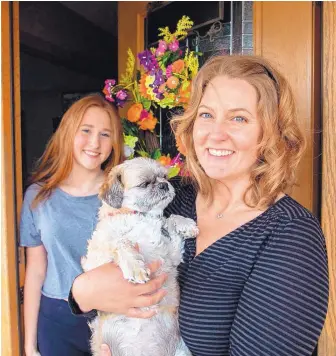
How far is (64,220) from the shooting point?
2527mm

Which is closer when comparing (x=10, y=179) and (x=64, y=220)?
(x=10, y=179)

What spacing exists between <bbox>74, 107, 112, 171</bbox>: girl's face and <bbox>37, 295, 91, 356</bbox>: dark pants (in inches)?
35.8

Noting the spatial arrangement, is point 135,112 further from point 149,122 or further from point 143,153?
point 143,153

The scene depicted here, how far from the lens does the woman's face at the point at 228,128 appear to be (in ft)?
4.86

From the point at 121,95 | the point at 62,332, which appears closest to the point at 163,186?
the point at 121,95

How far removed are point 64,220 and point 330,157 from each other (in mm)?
1620

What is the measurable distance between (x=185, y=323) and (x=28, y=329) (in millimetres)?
1481

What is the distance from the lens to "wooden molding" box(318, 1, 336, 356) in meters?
2.04

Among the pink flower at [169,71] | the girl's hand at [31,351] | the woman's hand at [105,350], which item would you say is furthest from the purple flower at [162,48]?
the girl's hand at [31,351]

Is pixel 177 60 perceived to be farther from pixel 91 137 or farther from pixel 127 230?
pixel 127 230

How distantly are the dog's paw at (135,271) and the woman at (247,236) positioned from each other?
6cm

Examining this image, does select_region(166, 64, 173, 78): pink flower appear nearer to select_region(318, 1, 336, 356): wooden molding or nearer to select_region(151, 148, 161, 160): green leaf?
select_region(151, 148, 161, 160): green leaf

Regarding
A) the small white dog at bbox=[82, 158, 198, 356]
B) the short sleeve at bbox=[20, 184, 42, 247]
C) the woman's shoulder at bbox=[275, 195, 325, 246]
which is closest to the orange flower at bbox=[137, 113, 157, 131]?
the small white dog at bbox=[82, 158, 198, 356]

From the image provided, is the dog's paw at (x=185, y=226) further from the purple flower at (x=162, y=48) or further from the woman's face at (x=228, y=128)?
the purple flower at (x=162, y=48)
